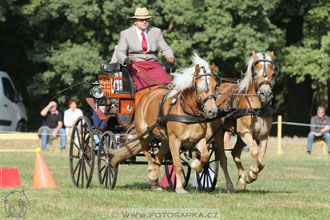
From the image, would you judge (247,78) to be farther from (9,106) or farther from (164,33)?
(164,33)

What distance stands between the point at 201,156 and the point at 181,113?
70 centimetres

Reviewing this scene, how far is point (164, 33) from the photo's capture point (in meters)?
26.8

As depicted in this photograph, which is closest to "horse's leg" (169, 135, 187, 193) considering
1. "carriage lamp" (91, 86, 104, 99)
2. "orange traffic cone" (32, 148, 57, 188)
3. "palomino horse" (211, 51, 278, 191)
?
"palomino horse" (211, 51, 278, 191)

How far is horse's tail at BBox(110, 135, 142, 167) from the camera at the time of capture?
461 inches

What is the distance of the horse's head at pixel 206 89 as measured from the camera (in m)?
10.1

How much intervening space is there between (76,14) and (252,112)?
1553cm

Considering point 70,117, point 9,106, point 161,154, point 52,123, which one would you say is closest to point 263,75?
point 161,154

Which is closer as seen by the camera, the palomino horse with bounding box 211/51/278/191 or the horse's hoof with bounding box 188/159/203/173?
the horse's hoof with bounding box 188/159/203/173

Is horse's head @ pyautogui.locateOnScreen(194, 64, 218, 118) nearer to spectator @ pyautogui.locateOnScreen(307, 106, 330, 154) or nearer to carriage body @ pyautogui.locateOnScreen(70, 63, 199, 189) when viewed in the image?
carriage body @ pyautogui.locateOnScreen(70, 63, 199, 189)

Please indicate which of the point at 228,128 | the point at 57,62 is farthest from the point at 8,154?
the point at 228,128

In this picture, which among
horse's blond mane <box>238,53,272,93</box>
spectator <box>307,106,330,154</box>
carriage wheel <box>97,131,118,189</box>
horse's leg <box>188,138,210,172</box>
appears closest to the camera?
horse's leg <box>188,138,210,172</box>

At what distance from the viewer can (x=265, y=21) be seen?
26.5m

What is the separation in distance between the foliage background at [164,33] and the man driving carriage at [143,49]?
1292cm

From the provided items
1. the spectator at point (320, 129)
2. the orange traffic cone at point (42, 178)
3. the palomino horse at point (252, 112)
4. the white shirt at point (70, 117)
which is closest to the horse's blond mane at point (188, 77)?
the palomino horse at point (252, 112)
